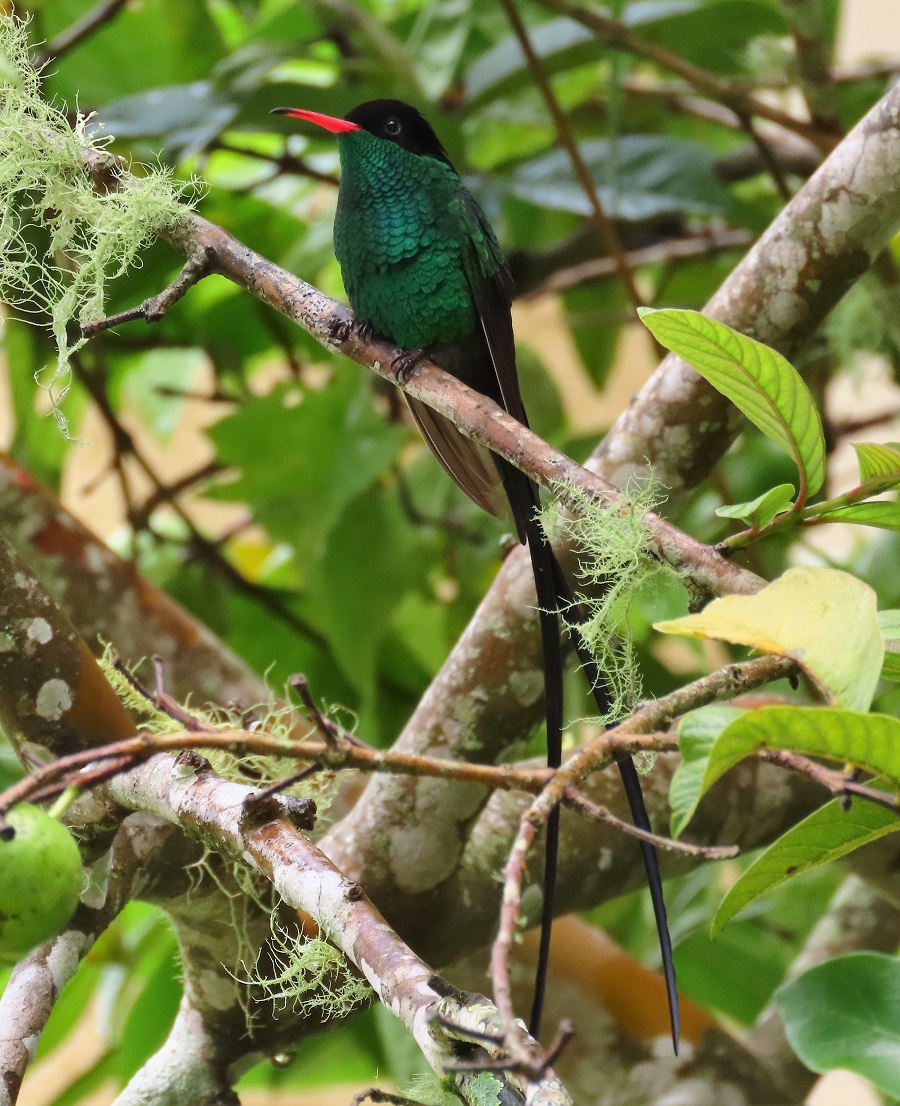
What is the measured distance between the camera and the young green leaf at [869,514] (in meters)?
0.76

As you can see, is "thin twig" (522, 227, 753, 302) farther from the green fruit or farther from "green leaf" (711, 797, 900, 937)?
the green fruit

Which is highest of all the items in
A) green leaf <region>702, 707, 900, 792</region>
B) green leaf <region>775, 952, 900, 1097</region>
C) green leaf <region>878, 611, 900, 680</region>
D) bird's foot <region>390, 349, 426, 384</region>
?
bird's foot <region>390, 349, 426, 384</region>

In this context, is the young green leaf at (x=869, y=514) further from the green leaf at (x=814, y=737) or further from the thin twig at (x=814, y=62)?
the thin twig at (x=814, y=62)

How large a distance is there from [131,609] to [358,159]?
677 millimetres

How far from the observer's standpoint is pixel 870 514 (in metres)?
0.77

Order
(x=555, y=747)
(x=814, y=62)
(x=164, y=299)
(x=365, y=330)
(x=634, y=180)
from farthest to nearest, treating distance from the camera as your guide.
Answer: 1. (x=634, y=180)
2. (x=814, y=62)
3. (x=365, y=330)
4. (x=555, y=747)
5. (x=164, y=299)

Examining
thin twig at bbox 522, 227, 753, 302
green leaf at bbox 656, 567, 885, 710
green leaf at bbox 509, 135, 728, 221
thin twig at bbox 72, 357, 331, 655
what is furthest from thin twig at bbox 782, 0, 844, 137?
green leaf at bbox 656, 567, 885, 710

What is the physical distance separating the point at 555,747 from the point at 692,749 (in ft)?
Answer: 1.30

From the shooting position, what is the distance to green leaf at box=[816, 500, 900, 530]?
2.50 ft

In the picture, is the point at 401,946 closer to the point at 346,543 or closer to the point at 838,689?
the point at 838,689

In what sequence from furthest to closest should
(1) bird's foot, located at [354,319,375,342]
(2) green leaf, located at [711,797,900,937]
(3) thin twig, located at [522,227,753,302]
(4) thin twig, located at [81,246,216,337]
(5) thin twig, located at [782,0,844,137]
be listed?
(3) thin twig, located at [522,227,753,302]
(5) thin twig, located at [782,0,844,137]
(1) bird's foot, located at [354,319,375,342]
(4) thin twig, located at [81,246,216,337]
(2) green leaf, located at [711,797,900,937]

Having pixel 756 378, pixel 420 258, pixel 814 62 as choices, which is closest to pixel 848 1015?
pixel 756 378

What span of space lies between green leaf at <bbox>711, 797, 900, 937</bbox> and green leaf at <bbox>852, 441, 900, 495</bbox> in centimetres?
22

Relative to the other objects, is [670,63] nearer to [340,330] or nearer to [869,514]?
[340,330]
